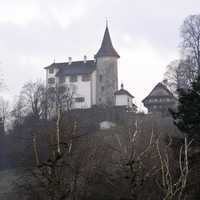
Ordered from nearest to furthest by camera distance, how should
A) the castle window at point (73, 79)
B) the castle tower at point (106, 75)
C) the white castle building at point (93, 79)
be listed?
the white castle building at point (93, 79)
the castle tower at point (106, 75)
the castle window at point (73, 79)

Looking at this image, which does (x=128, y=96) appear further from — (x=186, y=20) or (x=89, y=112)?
(x=186, y=20)

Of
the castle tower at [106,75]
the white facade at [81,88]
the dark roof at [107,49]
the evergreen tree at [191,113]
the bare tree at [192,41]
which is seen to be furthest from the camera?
the dark roof at [107,49]

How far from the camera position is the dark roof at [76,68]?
82.3 meters

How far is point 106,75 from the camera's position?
81.2 metres

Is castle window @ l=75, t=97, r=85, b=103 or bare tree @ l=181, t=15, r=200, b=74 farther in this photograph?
castle window @ l=75, t=97, r=85, b=103

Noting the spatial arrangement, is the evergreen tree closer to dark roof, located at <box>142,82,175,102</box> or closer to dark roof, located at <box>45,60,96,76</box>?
dark roof, located at <box>142,82,175,102</box>

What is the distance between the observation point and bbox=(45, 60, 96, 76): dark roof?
8230 cm

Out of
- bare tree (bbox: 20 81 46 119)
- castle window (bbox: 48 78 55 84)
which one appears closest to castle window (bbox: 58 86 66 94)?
bare tree (bbox: 20 81 46 119)

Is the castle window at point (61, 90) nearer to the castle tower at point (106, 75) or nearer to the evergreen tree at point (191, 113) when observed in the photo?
the castle tower at point (106, 75)

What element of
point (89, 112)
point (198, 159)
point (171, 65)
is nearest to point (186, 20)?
A: point (171, 65)

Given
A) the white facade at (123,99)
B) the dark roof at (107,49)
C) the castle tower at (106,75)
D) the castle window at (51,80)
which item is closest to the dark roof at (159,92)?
the white facade at (123,99)

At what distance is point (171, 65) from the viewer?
193 feet

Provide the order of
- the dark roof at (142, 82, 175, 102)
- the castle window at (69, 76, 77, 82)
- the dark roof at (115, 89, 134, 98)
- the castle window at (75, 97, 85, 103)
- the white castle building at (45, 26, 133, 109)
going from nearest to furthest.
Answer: the dark roof at (142, 82, 175, 102), the castle window at (75, 97, 85, 103), the white castle building at (45, 26, 133, 109), the dark roof at (115, 89, 134, 98), the castle window at (69, 76, 77, 82)

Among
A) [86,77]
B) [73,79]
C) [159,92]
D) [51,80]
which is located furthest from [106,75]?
[159,92]
